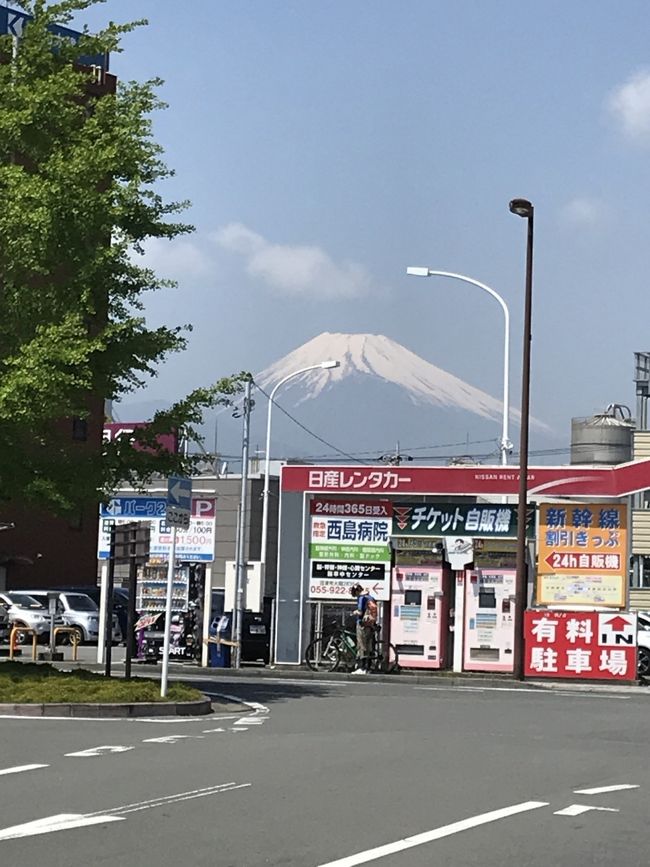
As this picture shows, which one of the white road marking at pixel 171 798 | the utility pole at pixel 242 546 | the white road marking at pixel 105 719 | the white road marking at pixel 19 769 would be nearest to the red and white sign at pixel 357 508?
the utility pole at pixel 242 546

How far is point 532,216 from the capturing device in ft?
109

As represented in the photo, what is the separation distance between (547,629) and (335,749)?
16715 mm

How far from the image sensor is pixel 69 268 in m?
23.5

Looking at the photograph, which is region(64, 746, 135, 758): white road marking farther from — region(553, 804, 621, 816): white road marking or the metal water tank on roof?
the metal water tank on roof

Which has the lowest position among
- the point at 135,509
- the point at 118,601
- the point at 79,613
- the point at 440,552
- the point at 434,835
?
the point at 434,835

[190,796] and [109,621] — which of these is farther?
[109,621]

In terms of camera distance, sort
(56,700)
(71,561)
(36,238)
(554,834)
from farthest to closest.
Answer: (71,561) < (36,238) < (56,700) < (554,834)

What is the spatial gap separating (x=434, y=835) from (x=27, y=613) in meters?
38.8

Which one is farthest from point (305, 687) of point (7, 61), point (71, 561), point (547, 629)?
point (71, 561)

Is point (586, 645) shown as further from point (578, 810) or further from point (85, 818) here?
point (85, 818)

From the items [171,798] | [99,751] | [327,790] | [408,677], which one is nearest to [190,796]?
[171,798]

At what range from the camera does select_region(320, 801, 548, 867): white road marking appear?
343 inches

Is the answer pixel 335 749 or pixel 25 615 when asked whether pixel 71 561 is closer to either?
pixel 25 615

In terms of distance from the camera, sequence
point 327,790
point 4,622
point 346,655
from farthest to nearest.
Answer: point 4,622 < point 346,655 < point 327,790
